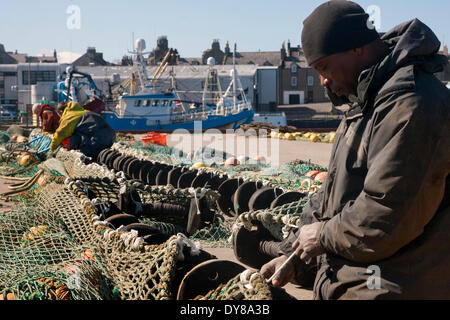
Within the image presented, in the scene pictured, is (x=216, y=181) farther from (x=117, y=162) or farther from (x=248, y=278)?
(x=248, y=278)

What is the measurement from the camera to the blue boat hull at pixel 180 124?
101ft

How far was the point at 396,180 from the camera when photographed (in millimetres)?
1735

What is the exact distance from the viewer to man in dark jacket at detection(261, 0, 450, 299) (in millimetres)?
1729

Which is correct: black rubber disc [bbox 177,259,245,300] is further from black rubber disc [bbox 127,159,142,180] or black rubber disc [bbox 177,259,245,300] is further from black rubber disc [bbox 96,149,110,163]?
black rubber disc [bbox 96,149,110,163]

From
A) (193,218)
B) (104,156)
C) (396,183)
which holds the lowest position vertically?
(193,218)

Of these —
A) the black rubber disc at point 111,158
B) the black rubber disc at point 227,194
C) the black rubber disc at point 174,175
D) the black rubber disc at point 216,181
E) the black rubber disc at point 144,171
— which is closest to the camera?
the black rubber disc at point 227,194

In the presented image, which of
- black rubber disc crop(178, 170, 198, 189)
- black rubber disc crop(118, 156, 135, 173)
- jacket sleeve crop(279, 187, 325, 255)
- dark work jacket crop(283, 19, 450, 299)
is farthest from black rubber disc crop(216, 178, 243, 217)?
dark work jacket crop(283, 19, 450, 299)

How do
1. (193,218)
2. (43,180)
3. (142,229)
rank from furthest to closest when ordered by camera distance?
1. (43,180)
2. (193,218)
3. (142,229)

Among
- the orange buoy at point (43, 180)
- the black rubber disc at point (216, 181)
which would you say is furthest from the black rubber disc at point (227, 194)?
the orange buoy at point (43, 180)

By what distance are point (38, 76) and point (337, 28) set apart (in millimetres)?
54719

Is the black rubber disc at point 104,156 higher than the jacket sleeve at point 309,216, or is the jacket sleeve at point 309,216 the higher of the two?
the jacket sleeve at point 309,216

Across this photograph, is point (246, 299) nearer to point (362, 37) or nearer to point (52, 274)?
point (362, 37)

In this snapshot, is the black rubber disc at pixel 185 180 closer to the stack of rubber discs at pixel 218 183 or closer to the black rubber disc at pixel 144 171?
the stack of rubber discs at pixel 218 183

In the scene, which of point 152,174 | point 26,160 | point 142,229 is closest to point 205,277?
point 142,229
